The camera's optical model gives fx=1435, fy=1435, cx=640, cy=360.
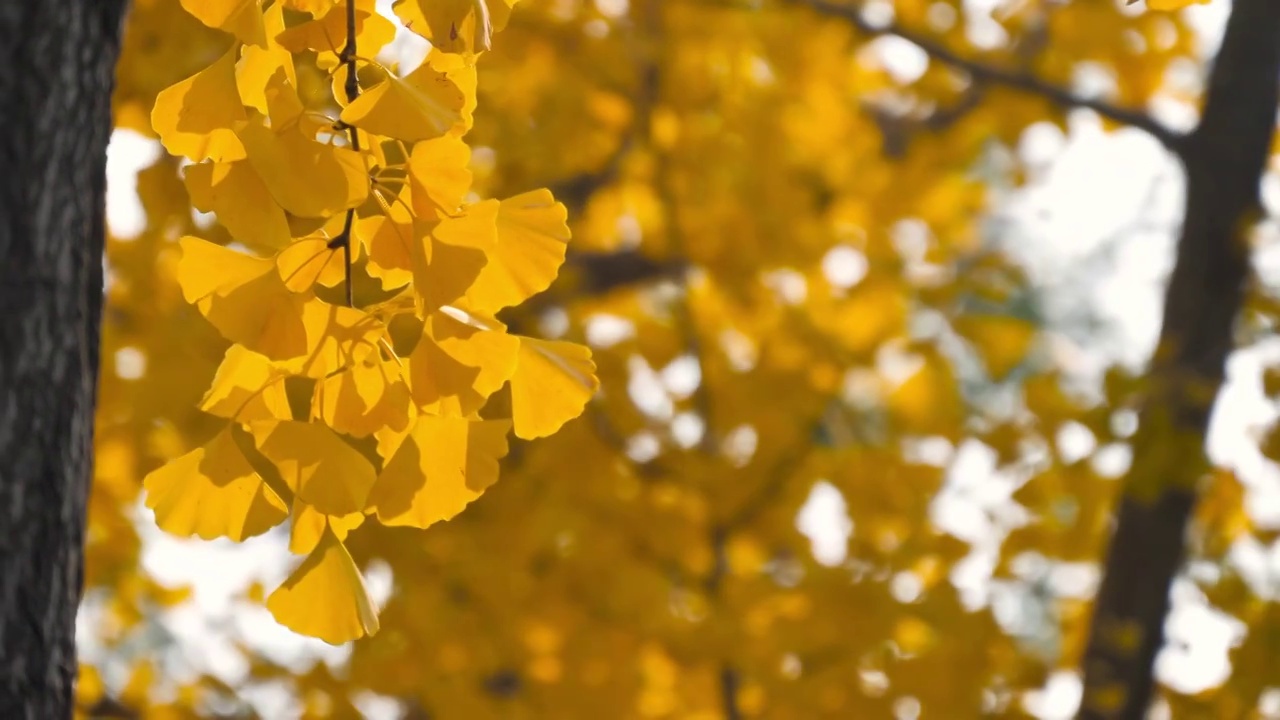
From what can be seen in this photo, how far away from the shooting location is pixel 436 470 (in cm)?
64

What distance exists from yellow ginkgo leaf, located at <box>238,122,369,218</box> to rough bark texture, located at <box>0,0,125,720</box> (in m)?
0.29

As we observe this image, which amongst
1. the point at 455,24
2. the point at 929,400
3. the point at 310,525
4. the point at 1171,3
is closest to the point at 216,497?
the point at 310,525

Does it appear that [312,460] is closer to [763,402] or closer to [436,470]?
[436,470]

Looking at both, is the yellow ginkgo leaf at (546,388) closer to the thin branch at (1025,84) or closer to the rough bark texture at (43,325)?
the rough bark texture at (43,325)

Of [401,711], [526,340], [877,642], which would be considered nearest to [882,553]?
[877,642]

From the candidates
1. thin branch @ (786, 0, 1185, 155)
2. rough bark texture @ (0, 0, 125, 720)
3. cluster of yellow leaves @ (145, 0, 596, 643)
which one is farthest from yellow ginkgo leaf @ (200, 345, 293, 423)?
thin branch @ (786, 0, 1185, 155)

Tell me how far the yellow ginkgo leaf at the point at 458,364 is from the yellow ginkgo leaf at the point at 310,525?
3.6 inches

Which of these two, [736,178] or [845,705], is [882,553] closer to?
[845,705]

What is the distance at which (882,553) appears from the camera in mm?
2316

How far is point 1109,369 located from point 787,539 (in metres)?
0.75

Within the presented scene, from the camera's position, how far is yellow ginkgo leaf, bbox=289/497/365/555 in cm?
69

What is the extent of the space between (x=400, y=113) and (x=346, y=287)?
0.09 metres

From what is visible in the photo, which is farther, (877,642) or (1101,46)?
(1101,46)

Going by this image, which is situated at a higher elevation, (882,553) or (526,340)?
(526,340)
